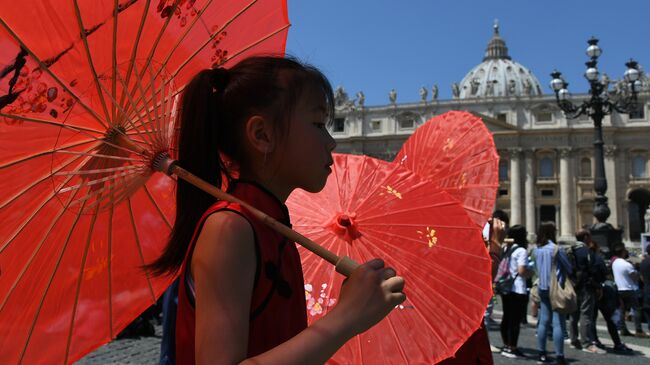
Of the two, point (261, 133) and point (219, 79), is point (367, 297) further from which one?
point (219, 79)

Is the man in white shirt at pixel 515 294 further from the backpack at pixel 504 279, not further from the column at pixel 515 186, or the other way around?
the column at pixel 515 186

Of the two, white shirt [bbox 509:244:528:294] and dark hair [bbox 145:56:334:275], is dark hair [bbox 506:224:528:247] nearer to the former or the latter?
white shirt [bbox 509:244:528:294]

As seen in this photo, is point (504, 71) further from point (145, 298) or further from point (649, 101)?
point (145, 298)

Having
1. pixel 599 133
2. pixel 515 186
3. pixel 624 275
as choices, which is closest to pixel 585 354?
pixel 624 275

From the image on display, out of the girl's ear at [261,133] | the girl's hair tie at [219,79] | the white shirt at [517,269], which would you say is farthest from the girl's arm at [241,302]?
the white shirt at [517,269]

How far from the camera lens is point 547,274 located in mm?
5820

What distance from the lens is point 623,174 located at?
4350 centimetres

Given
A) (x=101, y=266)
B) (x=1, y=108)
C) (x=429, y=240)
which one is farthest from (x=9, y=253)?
(x=429, y=240)

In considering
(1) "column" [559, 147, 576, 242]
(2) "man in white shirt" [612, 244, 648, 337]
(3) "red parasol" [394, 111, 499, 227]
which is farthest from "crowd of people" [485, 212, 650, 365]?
(1) "column" [559, 147, 576, 242]

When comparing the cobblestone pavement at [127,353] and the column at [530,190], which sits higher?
the column at [530,190]

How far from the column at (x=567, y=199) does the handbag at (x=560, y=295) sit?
4166 cm

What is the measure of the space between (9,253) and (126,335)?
6180 mm

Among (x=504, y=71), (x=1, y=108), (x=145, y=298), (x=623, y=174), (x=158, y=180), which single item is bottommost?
(x=145, y=298)

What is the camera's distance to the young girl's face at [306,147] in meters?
1.12
